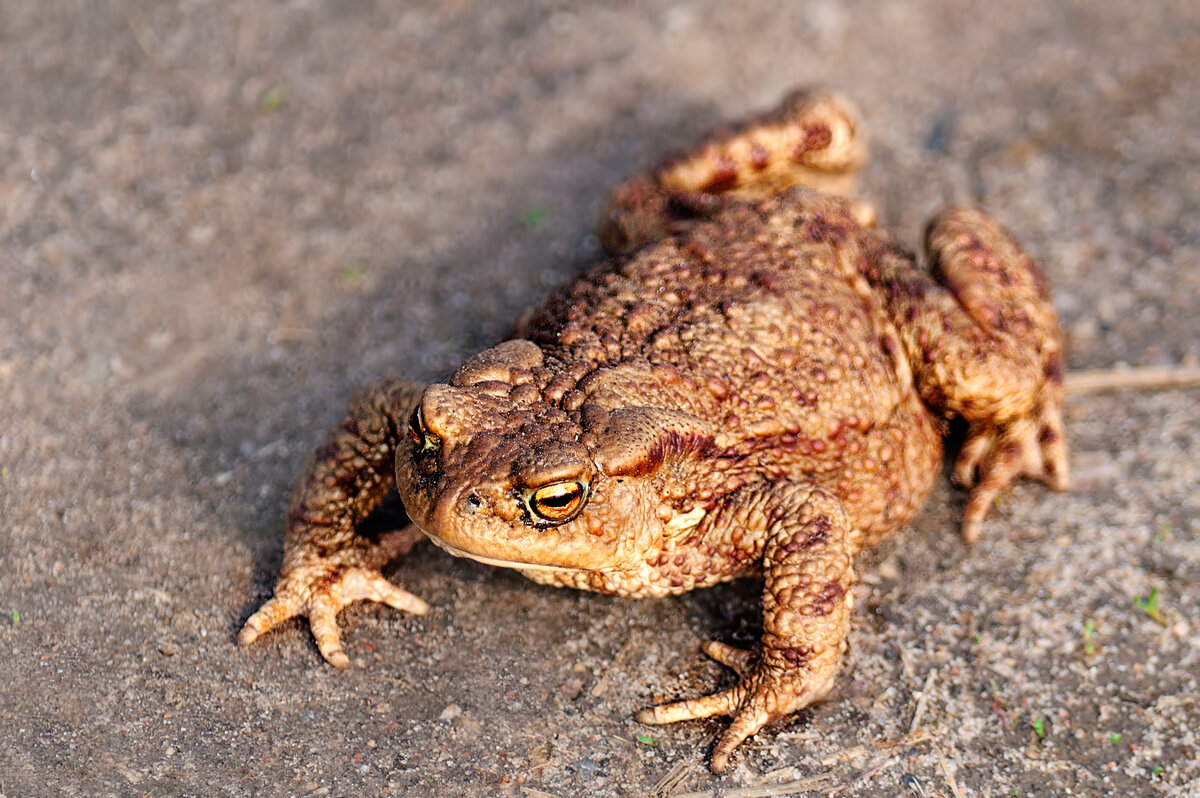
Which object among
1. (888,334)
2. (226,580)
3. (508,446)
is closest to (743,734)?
(508,446)

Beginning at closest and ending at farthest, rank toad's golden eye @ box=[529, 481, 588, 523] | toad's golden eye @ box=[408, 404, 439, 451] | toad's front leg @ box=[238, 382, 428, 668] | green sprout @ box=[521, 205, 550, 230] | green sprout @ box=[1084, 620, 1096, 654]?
1. toad's golden eye @ box=[529, 481, 588, 523]
2. toad's golden eye @ box=[408, 404, 439, 451]
3. toad's front leg @ box=[238, 382, 428, 668]
4. green sprout @ box=[1084, 620, 1096, 654]
5. green sprout @ box=[521, 205, 550, 230]

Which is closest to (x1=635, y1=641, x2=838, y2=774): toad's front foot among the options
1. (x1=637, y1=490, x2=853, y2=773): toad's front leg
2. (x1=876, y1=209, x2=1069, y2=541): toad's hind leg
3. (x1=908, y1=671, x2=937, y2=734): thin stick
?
(x1=637, y1=490, x2=853, y2=773): toad's front leg

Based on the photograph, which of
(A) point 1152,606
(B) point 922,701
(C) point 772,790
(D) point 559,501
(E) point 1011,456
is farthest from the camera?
(E) point 1011,456

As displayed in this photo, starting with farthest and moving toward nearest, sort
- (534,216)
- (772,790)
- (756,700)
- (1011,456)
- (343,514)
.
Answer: (534,216) → (1011,456) → (343,514) → (756,700) → (772,790)

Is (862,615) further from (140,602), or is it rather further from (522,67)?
(522,67)

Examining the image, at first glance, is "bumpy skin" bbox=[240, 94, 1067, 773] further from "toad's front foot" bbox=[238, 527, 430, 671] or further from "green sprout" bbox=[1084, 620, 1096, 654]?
"green sprout" bbox=[1084, 620, 1096, 654]

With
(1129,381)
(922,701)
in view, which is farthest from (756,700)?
(1129,381)

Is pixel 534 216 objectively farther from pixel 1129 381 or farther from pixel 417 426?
pixel 1129 381
